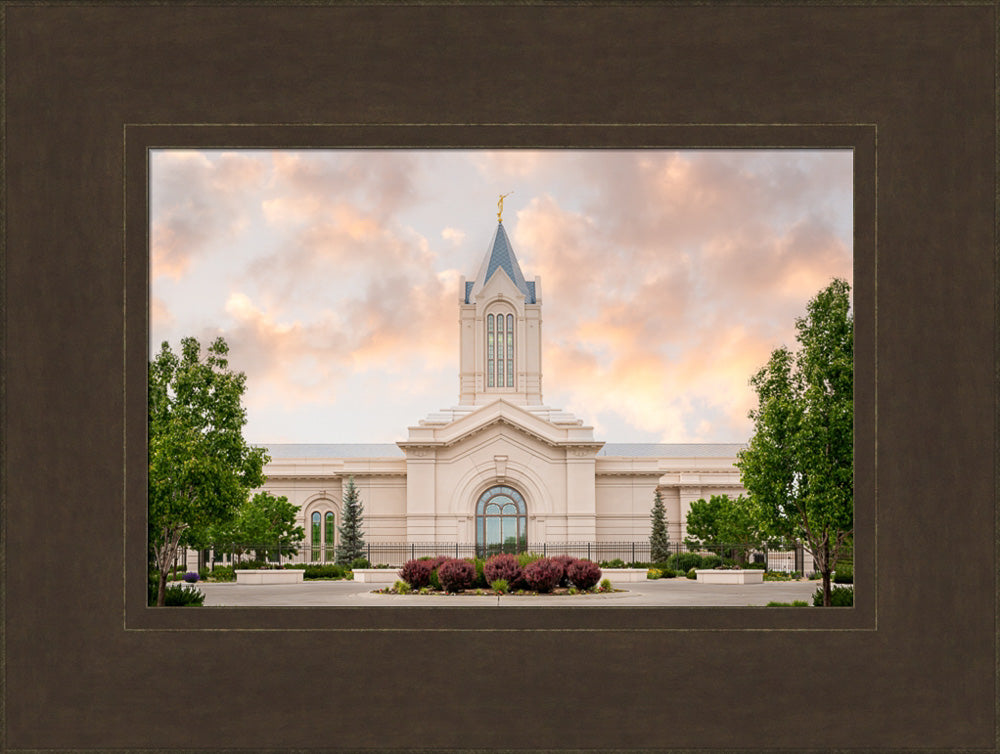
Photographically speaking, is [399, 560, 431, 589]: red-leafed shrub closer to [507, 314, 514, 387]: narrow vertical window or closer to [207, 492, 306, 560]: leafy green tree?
[207, 492, 306, 560]: leafy green tree

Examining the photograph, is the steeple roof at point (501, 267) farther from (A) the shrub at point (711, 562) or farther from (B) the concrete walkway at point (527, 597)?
(B) the concrete walkway at point (527, 597)

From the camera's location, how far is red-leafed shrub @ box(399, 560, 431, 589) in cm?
2478

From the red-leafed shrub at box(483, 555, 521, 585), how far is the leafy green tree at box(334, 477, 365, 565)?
1920cm

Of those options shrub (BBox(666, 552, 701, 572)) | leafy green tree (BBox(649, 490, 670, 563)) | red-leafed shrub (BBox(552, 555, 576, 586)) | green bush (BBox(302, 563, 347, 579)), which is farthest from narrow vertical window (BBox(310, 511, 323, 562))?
red-leafed shrub (BBox(552, 555, 576, 586))

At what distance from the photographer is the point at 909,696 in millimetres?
9727

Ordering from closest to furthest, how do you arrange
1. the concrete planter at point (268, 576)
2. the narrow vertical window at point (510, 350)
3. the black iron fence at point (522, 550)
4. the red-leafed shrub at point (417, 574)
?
1. the red-leafed shrub at point (417, 574)
2. the concrete planter at point (268, 576)
3. the black iron fence at point (522, 550)
4. the narrow vertical window at point (510, 350)

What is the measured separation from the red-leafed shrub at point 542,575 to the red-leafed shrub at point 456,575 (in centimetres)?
128

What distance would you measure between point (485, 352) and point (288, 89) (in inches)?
1537

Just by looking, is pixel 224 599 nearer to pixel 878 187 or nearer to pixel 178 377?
pixel 178 377

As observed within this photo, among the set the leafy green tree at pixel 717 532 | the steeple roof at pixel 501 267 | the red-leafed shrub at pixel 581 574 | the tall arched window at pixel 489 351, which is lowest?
the leafy green tree at pixel 717 532

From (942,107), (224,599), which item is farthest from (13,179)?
(224,599)

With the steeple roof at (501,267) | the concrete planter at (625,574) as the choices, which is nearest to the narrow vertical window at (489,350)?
the steeple roof at (501,267)

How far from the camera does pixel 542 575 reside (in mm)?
23188

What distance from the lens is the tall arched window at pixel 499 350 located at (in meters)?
48.9
